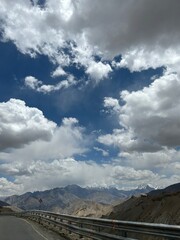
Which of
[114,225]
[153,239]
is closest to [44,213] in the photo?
[153,239]

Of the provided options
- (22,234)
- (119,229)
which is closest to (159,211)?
(22,234)

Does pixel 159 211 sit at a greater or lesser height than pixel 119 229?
greater

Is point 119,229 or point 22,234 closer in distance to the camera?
point 119,229

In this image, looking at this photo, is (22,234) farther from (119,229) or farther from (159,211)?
(159,211)

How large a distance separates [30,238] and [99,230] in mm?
5267

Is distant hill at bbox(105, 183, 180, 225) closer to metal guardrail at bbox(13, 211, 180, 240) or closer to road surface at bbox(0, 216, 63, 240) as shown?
road surface at bbox(0, 216, 63, 240)

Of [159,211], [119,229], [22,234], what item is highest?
[159,211]

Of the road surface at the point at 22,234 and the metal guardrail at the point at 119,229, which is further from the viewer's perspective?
the road surface at the point at 22,234

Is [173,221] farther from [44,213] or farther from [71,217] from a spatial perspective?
[71,217]

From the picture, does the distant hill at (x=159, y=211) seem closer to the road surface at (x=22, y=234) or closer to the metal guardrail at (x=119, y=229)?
the road surface at (x=22, y=234)

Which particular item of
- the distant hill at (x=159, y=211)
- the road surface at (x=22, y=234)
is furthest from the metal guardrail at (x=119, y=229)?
the distant hill at (x=159, y=211)

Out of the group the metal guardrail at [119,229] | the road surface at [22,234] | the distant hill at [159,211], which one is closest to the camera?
the metal guardrail at [119,229]

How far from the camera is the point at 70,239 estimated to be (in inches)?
763

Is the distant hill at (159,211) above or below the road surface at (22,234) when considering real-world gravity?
above
